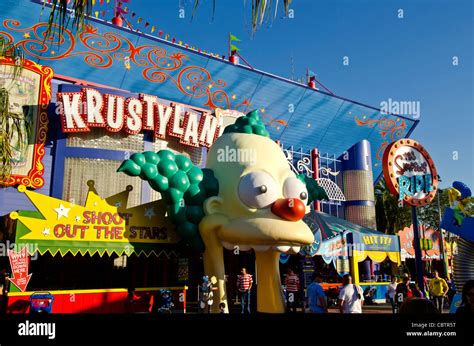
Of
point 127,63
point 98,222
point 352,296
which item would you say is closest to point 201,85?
point 127,63

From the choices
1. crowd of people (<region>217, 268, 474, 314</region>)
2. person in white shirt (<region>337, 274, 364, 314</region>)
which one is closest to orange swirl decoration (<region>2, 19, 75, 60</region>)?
crowd of people (<region>217, 268, 474, 314</region>)

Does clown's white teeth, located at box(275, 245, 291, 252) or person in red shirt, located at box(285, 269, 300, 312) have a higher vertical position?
clown's white teeth, located at box(275, 245, 291, 252)

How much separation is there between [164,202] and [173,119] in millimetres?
5977

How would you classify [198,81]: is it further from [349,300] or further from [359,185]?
[349,300]

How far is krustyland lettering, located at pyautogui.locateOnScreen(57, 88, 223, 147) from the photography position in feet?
50.8

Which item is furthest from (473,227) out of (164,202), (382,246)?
(382,246)

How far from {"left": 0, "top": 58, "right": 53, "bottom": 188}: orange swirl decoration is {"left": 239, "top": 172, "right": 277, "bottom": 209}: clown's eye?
8406 millimetres

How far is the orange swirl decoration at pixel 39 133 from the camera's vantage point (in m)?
15.1

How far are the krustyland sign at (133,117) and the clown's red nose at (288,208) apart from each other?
7765 mm

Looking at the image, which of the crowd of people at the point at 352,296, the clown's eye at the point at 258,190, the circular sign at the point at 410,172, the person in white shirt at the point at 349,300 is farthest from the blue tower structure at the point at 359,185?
the person in white shirt at the point at 349,300

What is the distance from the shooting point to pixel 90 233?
11258mm

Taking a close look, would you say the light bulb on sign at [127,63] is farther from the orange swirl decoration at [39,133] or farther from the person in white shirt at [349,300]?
the person in white shirt at [349,300]

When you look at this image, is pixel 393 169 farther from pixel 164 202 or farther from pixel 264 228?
pixel 164 202

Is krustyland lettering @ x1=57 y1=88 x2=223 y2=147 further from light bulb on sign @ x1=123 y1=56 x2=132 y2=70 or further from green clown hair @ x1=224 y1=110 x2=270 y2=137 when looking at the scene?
green clown hair @ x1=224 y1=110 x2=270 y2=137
